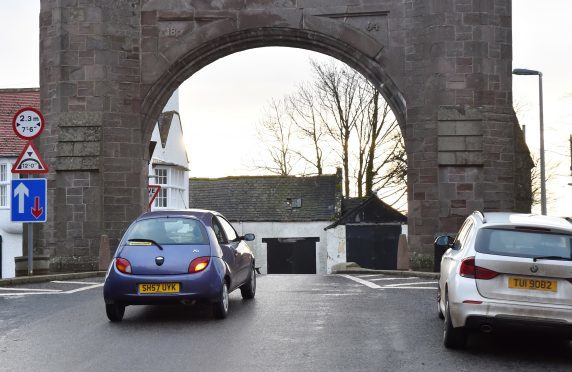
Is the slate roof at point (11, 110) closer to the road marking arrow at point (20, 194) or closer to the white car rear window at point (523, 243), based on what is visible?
the road marking arrow at point (20, 194)

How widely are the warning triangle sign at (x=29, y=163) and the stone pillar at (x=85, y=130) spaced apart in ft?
15.3

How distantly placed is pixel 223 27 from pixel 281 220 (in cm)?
2779

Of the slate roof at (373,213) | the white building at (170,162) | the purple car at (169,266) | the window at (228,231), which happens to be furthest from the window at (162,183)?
the purple car at (169,266)

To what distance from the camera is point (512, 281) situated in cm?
764

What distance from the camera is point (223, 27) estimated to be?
2083cm

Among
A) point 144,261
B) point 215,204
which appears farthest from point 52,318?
point 215,204

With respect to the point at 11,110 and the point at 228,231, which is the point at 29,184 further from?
the point at 11,110

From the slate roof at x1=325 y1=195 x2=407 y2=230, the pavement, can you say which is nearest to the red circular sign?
the pavement

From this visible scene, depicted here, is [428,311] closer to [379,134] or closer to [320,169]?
[379,134]

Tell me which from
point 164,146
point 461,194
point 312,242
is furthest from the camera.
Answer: point 312,242

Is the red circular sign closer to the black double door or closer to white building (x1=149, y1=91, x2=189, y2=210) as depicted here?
white building (x1=149, y1=91, x2=189, y2=210)

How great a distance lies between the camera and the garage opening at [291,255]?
4669cm

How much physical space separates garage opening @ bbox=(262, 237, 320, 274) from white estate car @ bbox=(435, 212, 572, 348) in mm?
38582

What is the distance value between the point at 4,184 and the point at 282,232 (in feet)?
55.0
